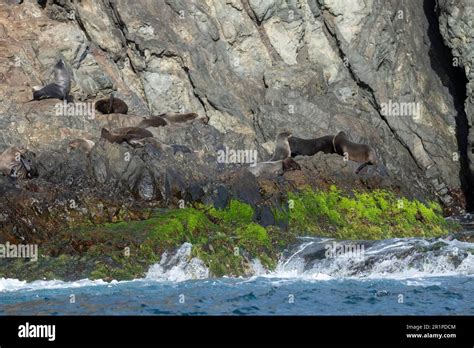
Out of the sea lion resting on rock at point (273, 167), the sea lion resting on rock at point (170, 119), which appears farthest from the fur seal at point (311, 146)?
the sea lion resting on rock at point (170, 119)

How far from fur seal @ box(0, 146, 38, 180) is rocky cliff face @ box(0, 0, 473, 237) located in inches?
65.9

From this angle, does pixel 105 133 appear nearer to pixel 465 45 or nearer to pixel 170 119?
pixel 170 119

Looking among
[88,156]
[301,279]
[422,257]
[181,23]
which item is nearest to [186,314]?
[301,279]

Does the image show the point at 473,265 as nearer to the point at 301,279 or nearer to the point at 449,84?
the point at 301,279

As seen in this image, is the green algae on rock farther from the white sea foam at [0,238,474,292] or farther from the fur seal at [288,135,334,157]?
the fur seal at [288,135,334,157]

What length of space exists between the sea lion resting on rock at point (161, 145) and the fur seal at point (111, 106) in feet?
12.8

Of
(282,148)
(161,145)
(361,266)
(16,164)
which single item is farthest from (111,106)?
(361,266)

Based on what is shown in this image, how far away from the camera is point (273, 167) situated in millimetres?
23078

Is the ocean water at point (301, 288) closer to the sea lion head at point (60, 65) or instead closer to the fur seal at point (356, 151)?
the fur seal at point (356, 151)

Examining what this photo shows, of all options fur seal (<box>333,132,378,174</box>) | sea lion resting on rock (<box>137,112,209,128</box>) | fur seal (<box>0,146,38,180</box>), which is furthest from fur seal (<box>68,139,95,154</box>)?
fur seal (<box>333,132,378,174</box>)

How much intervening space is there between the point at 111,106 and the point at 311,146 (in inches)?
278

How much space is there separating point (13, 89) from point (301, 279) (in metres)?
13.6

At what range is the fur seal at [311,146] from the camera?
26.0 m

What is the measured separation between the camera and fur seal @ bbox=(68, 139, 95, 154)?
2131 cm
